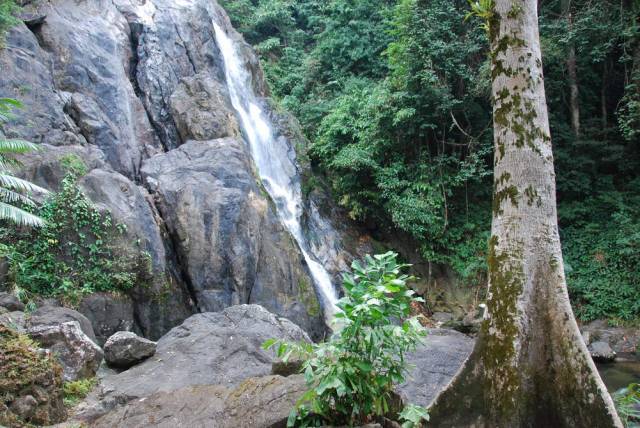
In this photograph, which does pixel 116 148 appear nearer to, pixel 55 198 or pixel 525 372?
pixel 55 198

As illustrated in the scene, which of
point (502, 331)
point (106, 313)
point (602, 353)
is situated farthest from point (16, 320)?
point (602, 353)

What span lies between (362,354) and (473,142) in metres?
14.4

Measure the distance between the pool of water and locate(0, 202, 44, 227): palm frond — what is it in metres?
12.1

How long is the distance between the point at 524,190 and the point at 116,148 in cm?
Answer: 1085

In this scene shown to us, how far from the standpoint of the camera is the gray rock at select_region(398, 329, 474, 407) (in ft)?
23.0

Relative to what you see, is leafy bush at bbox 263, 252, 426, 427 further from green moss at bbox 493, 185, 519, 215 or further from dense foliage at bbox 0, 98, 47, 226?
dense foliage at bbox 0, 98, 47, 226

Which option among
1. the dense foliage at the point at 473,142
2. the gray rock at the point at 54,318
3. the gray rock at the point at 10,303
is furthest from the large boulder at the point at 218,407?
the dense foliage at the point at 473,142

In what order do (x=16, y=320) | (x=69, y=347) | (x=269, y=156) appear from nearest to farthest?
1. (x=69, y=347)
2. (x=16, y=320)
3. (x=269, y=156)

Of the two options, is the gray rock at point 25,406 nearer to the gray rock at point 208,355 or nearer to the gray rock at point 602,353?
the gray rock at point 208,355

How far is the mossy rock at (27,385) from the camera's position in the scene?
3.95 metres

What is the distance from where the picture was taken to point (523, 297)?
4141mm

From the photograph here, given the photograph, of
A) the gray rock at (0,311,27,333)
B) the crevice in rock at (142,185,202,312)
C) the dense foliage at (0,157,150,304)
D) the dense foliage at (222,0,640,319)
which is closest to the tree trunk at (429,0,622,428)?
the gray rock at (0,311,27,333)

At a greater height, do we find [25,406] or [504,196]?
[504,196]

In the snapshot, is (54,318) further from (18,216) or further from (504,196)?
(504,196)
